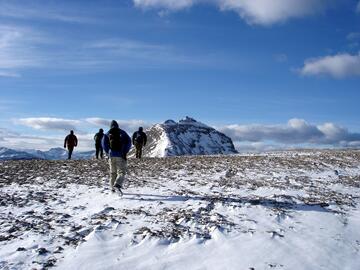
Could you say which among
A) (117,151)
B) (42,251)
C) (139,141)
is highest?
Result: (139,141)

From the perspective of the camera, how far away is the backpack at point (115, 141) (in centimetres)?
2014

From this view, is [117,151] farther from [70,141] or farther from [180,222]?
[70,141]

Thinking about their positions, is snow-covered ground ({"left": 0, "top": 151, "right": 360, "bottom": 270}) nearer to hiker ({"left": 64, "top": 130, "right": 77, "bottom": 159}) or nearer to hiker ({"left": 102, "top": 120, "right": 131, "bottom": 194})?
hiker ({"left": 102, "top": 120, "right": 131, "bottom": 194})

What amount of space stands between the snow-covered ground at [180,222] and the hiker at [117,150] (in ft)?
2.65

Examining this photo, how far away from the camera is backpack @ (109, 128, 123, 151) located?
2014 centimetres

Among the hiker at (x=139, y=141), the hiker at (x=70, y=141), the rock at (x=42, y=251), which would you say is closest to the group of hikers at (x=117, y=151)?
the rock at (x=42, y=251)

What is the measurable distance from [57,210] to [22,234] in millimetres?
2984

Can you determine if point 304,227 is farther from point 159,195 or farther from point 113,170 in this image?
point 113,170

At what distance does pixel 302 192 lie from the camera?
21.2m

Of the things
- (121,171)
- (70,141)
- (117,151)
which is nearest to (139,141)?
(70,141)

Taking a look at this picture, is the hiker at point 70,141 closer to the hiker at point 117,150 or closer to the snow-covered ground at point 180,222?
the snow-covered ground at point 180,222

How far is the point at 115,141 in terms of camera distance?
2016 centimetres

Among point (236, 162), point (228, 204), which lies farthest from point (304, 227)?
point (236, 162)

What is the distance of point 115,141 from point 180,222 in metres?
6.11
